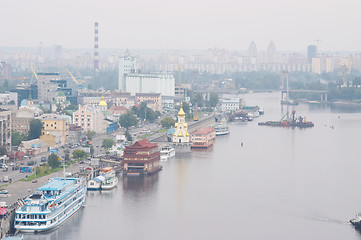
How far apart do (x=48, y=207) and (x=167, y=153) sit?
5964 millimetres

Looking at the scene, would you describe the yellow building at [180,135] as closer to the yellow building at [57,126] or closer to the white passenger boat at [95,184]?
the yellow building at [57,126]

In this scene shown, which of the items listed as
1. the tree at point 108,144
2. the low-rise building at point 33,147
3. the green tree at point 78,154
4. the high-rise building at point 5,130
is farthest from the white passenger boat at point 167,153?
the high-rise building at point 5,130

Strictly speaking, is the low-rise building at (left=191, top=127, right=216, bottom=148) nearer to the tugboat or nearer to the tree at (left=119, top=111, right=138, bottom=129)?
the tree at (left=119, top=111, right=138, bottom=129)

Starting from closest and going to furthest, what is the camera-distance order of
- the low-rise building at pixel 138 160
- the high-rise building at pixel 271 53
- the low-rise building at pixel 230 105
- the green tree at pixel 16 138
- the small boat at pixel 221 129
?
the low-rise building at pixel 138 160, the green tree at pixel 16 138, the small boat at pixel 221 129, the low-rise building at pixel 230 105, the high-rise building at pixel 271 53

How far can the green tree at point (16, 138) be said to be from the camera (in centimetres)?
1515

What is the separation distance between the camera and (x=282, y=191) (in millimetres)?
12016

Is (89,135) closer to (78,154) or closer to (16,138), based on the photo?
(16,138)

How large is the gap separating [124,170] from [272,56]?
60.5 meters

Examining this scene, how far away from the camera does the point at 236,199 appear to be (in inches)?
450

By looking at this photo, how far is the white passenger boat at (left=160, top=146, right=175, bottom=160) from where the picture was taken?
15.3 meters

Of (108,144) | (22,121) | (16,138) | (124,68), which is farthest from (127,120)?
(124,68)

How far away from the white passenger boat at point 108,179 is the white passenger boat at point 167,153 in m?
2.58

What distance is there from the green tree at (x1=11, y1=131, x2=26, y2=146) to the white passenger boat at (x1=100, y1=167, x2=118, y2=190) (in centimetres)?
302

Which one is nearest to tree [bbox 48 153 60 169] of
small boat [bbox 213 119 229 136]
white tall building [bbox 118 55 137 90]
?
small boat [bbox 213 119 229 136]
